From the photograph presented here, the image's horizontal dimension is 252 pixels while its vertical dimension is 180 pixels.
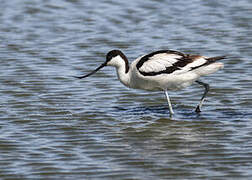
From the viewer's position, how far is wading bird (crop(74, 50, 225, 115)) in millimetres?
9344

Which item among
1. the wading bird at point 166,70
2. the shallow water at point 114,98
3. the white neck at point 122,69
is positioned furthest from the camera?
the white neck at point 122,69

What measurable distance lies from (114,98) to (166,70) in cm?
131

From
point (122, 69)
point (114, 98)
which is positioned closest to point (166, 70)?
point (122, 69)

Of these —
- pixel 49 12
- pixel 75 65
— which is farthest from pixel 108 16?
pixel 75 65

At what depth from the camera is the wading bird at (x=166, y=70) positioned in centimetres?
934

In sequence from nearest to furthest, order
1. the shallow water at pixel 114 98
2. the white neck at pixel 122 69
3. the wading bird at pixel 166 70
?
1. the shallow water at pixel 114 98
2. the wading bird at pixel 166 70
3. the white neck at pixel 122 69

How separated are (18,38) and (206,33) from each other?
12.2 ft

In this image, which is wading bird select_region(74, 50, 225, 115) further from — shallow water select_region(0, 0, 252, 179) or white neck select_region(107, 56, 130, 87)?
shallow water select_region(0, 0, 252, 179)

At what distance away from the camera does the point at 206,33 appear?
559 inches

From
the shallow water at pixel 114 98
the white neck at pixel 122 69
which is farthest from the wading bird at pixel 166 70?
the shallow water at pixel 114 98

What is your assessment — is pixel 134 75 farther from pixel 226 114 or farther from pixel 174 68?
pixel 226 114

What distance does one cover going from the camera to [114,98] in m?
10.4

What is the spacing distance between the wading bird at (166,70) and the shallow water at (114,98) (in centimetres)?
44

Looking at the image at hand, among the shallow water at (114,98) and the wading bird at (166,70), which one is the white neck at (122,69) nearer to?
the wading bird at (166,70)
